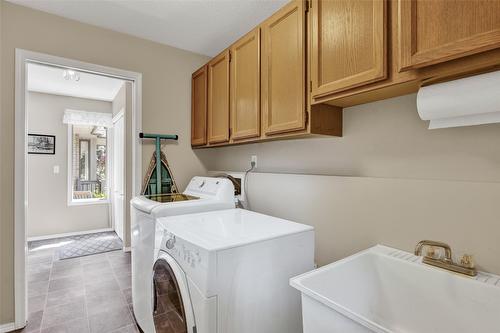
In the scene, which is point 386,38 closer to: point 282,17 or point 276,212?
point 282,17

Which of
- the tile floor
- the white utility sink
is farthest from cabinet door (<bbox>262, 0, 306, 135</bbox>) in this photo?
the tile floor

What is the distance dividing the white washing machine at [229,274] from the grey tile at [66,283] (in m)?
1.77

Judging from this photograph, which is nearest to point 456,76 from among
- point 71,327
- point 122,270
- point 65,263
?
point 71,327

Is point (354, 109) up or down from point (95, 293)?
up

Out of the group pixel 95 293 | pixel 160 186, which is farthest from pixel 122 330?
pixel 160 186

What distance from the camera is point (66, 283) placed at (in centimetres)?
263

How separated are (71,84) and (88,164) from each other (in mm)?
2016

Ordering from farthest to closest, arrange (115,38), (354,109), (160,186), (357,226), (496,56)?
(160,186), (115,38), (354,109), (357,226), (496,56)

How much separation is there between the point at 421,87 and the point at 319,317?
3.30 feet

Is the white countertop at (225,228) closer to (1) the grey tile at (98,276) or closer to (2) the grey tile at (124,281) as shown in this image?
(2) the grey tile at (124,281)

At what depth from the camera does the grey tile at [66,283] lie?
2545mm

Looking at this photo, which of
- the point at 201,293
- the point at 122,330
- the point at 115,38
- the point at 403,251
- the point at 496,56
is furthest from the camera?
the point at 115,38

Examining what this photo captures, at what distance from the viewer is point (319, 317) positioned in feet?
2.78

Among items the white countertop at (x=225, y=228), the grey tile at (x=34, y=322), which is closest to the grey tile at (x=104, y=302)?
the grey tile at (x=34, y=322)
